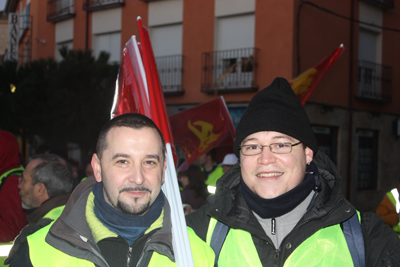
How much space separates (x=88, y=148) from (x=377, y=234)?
429 inches

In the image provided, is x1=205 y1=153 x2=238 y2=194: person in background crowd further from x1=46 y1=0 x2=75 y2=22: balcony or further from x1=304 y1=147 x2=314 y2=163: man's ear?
x1=46 y1=0 x2=75 y2=22: balcony

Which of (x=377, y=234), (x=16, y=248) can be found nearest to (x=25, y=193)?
(x=16, y=248)

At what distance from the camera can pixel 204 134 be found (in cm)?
618

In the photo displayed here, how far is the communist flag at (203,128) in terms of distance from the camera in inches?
241

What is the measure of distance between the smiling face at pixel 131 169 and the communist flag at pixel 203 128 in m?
3.80

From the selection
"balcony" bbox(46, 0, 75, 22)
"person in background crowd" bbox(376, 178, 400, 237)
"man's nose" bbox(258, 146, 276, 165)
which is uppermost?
"balcony" bbox(46, 0, 75, 22)

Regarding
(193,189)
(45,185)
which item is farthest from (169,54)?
(45,185)

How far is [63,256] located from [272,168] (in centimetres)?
113

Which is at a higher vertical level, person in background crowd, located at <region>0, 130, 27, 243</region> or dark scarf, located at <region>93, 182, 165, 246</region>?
dark scarf, located at <region>93, 182, 165, 246</region>

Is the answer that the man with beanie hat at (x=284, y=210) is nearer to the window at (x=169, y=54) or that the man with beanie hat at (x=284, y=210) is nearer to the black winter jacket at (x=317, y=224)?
the black winter jacket at (x=317, y=224)

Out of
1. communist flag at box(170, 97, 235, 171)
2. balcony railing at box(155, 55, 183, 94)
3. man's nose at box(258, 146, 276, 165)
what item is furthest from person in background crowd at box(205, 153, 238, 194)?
balcony railing at box(155, 55, 183, 94)

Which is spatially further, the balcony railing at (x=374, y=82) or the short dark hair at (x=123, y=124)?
the balcony railing at (x=374, y=82)

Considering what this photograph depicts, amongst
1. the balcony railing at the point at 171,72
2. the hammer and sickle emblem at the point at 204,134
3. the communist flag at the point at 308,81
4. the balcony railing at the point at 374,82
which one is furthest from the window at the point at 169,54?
the hammer and sickle emblem at the point at 204,134

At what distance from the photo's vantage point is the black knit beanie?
7.57ft
